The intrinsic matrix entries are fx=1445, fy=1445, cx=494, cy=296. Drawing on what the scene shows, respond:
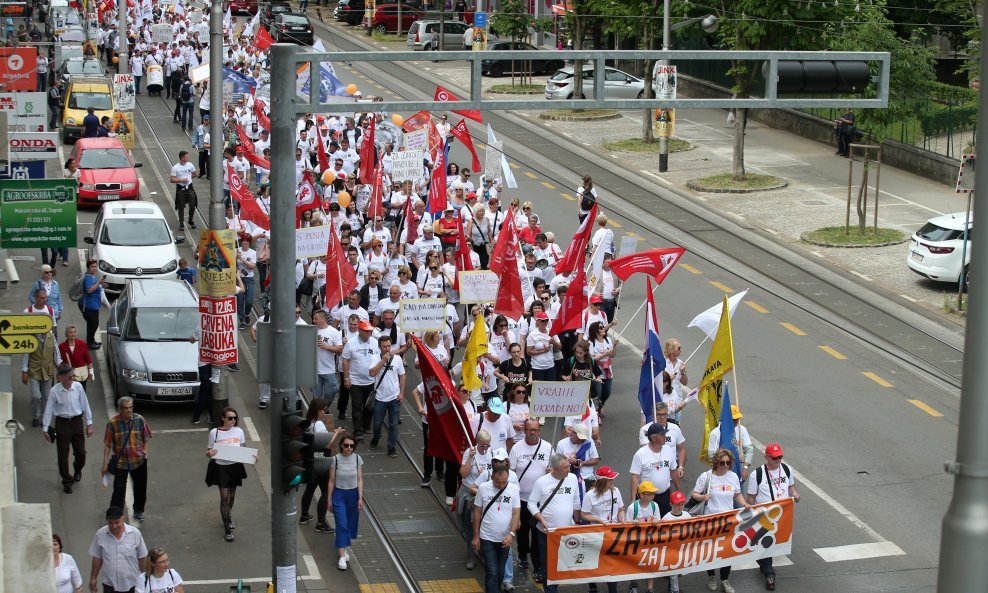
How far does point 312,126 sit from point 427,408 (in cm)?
1904

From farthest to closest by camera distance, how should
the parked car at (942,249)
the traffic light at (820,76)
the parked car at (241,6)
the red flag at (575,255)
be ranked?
the parked car at (241,6)
the parked car at (942,249)
the red flag at (575,255)
the traffic light at (820,76)

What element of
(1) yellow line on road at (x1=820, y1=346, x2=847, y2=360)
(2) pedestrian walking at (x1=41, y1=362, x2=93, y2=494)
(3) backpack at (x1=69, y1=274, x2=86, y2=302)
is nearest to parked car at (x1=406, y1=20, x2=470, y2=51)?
(3) backpack at (x1=69, y1=274, x2=86, y2=302)

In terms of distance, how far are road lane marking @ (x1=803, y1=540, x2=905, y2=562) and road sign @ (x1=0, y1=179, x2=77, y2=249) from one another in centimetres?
1207

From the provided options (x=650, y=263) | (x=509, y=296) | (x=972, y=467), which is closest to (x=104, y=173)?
(x=509, y=296)

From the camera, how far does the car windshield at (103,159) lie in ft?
105

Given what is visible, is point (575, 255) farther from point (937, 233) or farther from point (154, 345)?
point (937, 233)

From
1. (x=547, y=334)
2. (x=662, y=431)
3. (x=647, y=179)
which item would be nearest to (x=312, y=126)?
(x=647, y=179)

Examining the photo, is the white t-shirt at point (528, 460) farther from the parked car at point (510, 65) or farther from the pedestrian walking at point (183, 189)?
the parked car at point (510, 65)

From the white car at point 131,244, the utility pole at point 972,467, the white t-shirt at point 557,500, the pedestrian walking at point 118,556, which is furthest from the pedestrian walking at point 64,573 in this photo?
the white car at point 131,244

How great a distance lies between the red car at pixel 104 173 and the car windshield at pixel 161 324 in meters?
11.2

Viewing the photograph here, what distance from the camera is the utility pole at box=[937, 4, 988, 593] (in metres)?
5.93

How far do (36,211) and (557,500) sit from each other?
10.8m

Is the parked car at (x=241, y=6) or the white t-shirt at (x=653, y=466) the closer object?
the white t-shirt at (x=653, y=466)

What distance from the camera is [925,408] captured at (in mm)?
20469
